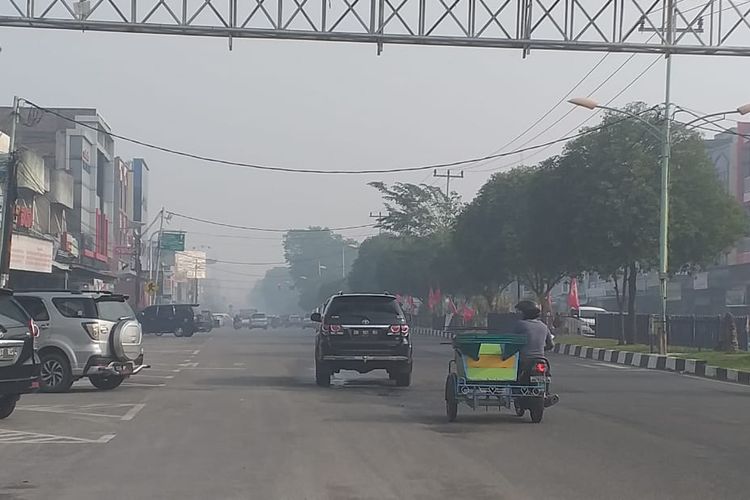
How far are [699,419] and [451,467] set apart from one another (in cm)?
657

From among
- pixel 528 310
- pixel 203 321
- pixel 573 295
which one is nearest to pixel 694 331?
pixel 573 295

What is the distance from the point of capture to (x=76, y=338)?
19578 mm

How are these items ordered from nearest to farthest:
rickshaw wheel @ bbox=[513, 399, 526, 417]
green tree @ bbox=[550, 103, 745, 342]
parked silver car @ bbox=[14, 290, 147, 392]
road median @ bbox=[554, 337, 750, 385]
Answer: rickshaw wheel @ bbox=[513, 399, 526, 417] < parked silver car @ bbox=[14, 290, 147, 392] < road median @ bbox=[554, 337, 750, 385] < green tree @ bbox=[550, 103, 745, 342]

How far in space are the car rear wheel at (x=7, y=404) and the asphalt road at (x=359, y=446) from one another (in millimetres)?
182

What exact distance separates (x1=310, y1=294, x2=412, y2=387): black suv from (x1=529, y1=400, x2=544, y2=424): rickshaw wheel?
6.70m

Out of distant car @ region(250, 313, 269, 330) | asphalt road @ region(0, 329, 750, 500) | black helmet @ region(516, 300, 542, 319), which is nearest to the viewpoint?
asphalt road @ region(0, 329, 750, 500)

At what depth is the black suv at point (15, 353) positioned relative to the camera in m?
14.1

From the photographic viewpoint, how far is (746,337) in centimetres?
3938

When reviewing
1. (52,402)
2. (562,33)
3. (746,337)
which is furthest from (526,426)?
(746,337)

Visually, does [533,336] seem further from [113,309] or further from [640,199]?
[640,199]

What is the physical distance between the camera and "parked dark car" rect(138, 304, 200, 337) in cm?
6444

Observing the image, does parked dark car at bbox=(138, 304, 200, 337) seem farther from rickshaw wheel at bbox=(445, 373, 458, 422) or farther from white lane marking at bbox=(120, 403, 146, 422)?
rickshaw wheel at bbox=(445, 373, 458, 422)

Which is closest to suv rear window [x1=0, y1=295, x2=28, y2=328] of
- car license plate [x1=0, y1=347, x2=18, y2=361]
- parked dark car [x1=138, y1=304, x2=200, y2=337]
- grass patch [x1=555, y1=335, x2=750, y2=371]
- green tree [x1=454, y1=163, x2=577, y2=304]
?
car license plate [x1=0, y1=347, x2=18, y2=361]

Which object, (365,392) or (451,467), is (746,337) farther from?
(451,467)
